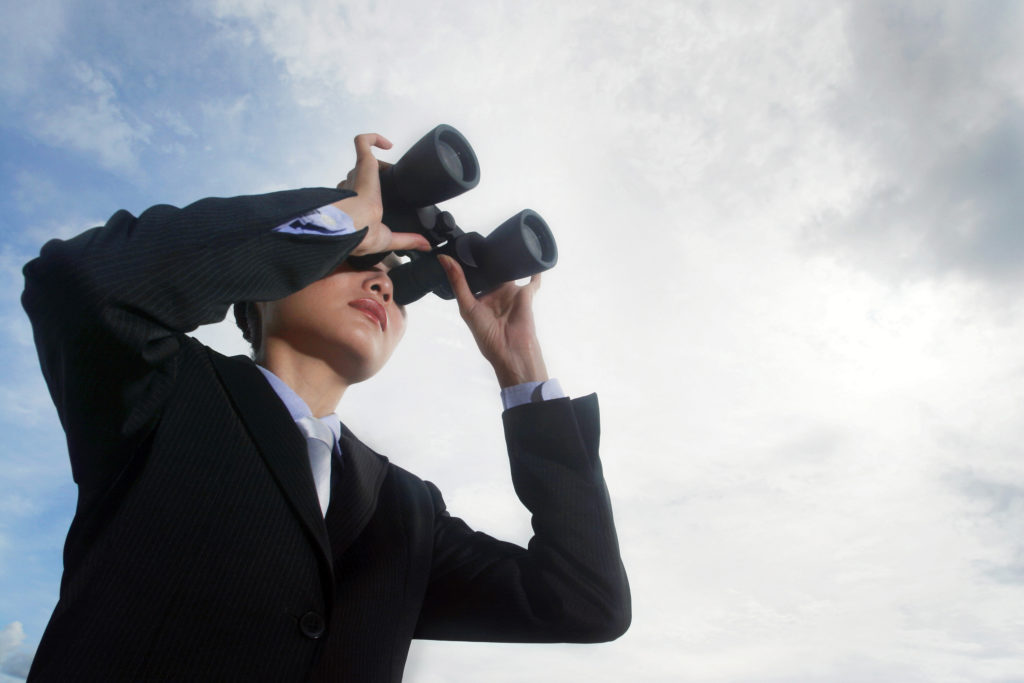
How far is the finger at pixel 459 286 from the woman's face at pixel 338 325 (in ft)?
1.12

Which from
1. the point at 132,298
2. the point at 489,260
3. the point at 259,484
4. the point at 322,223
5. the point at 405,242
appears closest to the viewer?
the point at 132,298

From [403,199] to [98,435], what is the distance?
117 cm

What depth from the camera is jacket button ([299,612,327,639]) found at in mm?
1181

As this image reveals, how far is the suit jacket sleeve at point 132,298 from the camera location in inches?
46.8

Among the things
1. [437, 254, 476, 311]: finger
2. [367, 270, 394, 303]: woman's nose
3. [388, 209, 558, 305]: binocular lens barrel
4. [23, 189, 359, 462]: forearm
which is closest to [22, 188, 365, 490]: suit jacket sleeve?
[23, 189, 359, 462]: forearm

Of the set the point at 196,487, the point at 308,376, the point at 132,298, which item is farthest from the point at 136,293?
the point at 308,376

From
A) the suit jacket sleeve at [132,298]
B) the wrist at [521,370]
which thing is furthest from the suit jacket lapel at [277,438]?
the wrist at [521,370]

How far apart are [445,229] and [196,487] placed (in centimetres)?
128

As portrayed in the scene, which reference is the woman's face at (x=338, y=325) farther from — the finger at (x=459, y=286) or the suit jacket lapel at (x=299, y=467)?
the finger at (x=459, y=286)

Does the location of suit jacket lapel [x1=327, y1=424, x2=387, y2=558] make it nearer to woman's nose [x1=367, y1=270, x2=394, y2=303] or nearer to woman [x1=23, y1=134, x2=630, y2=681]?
woman [x1=23, y1=134, x2=630, y2=681]

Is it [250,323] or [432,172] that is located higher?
[432,172]

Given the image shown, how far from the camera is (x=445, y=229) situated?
2309 mm

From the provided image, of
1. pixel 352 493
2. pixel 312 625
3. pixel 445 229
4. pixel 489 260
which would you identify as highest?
pixel 445 229

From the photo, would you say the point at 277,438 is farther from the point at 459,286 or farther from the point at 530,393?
the point at 459,286
